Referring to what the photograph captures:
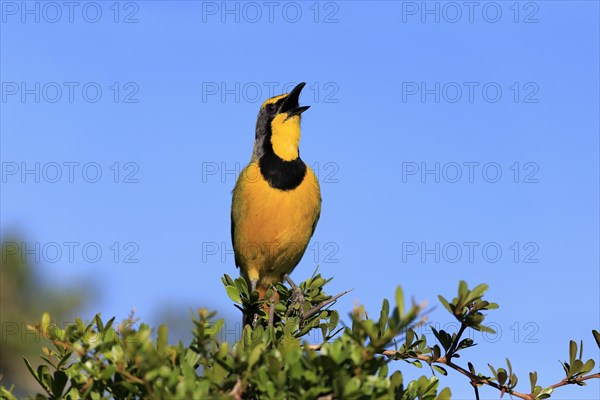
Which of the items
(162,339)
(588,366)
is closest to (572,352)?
(588,366)

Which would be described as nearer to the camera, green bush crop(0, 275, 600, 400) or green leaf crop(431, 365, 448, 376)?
green bush crop(0, 275, 600, 400)

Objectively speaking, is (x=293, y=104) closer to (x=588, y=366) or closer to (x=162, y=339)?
(x=588, y=366)

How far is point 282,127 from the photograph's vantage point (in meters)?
6.49

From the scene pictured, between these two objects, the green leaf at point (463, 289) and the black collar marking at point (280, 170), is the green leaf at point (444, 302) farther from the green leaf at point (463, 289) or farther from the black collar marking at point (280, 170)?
the black collar marking at point (280, 170)

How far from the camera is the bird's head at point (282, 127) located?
21.1 ft

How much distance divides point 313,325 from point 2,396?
1523mm

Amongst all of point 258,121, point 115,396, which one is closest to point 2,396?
point 115,396

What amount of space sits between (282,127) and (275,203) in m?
0.82

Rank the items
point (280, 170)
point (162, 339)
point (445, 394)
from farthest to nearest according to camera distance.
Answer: point (280, 170)
point (445, 394)
point (162, 339)

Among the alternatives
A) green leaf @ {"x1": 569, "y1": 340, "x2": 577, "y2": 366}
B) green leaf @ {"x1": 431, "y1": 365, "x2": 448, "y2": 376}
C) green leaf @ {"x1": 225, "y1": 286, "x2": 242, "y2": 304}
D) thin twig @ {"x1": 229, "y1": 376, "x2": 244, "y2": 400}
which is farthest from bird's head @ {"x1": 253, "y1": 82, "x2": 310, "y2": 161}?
thin twig @ {"x1": 229, "y1": 376, "x2": 244, "y2": 400}

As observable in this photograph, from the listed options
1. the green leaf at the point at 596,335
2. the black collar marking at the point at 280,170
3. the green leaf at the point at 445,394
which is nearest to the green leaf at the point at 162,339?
the green leaf at the point at 445,394

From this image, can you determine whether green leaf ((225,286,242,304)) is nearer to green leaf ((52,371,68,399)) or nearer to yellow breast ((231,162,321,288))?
green leaf ((52,371,68,399))

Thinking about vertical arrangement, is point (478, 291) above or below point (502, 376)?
above

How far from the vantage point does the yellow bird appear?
236 inches
